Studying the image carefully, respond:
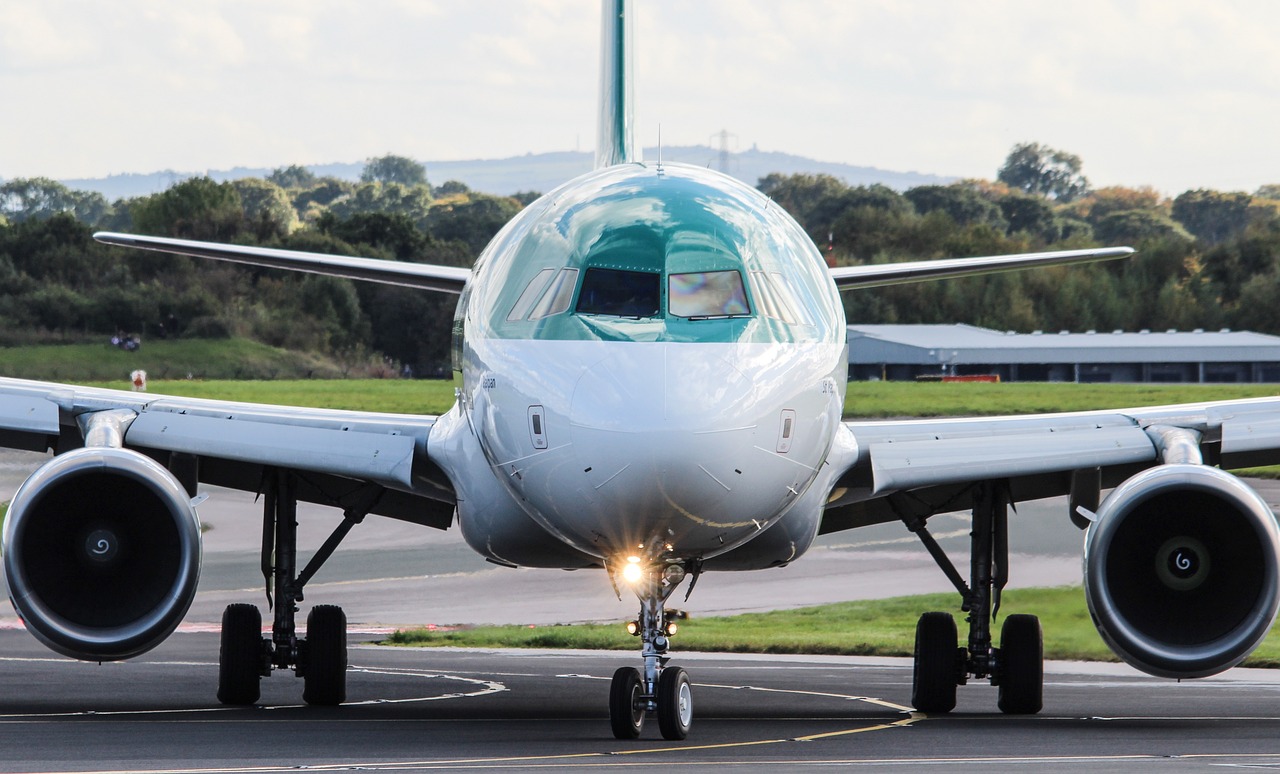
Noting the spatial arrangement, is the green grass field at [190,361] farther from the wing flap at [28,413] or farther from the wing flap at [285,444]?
the wing flap at [285,444]

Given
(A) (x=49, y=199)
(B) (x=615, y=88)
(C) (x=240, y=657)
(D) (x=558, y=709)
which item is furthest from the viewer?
(A) (x=49, y=199)

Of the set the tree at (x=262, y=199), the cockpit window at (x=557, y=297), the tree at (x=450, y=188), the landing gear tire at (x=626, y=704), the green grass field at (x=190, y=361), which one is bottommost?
the landing gear tire at (x=626, y=704)

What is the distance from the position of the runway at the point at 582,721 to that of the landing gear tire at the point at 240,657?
0.23 metres

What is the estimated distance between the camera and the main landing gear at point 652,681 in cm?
1140

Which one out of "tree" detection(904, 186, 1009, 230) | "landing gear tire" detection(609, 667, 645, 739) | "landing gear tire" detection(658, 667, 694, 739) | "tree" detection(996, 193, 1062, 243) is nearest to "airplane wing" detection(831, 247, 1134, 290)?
"landing gear tire" detection(658, 667, 694, 739)

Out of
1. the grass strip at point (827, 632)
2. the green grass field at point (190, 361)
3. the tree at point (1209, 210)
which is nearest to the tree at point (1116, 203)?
the tree at point (1209, 210)

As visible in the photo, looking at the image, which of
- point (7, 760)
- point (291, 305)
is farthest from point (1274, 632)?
point (291, 305)

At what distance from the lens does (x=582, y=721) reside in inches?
539

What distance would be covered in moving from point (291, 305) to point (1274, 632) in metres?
40.7

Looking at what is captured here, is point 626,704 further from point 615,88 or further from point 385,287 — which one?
point 385,287

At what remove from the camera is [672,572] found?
11.8 meters

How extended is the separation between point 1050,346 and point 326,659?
5220cm

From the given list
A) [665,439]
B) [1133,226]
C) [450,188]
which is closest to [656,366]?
[665,439]

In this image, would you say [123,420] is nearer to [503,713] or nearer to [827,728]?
[503,713]
